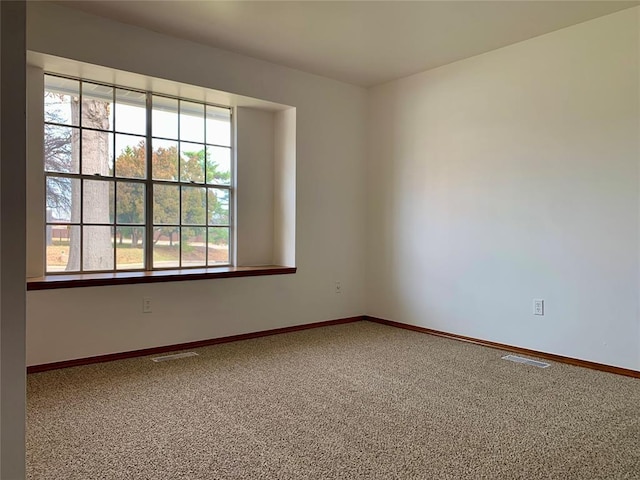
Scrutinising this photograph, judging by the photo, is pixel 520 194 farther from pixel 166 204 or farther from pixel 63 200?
pixel 63 200

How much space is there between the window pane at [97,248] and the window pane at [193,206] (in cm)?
68

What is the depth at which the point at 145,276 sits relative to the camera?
3631mm

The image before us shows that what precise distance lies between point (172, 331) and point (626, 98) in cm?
381

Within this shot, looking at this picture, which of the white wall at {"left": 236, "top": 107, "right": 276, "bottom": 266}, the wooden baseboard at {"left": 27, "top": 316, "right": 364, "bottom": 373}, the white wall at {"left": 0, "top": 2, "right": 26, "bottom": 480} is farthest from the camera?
the white wall at {"left": 236, "top": 107, "right": 276, "bottom": 266}

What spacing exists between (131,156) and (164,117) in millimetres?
478

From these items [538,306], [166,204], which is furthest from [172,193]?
[538,306]

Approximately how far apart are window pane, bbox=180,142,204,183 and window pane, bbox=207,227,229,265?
0.51m

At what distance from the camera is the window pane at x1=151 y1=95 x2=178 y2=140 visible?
A: 404cm

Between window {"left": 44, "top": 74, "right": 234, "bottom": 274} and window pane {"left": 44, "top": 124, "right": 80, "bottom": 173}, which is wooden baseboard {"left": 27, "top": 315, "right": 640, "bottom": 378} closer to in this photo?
window {"left": 44, "top": 74, "right": 234, "bottom": 274}

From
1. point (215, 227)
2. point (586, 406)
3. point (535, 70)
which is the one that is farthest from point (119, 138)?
point (586, 406)

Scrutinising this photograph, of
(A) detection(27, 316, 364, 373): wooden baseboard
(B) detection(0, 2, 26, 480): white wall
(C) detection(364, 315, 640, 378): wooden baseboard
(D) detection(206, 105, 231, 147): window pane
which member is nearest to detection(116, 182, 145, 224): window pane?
(D) detection(206, 105, 231, 147): window pane

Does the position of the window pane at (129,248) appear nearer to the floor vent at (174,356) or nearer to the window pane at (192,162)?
the window pane at (192,162)

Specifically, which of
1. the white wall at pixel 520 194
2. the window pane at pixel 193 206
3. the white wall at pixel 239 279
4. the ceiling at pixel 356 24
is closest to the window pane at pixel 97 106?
the white wall at pixel 239 279

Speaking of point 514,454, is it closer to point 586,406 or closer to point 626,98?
point 586,406
